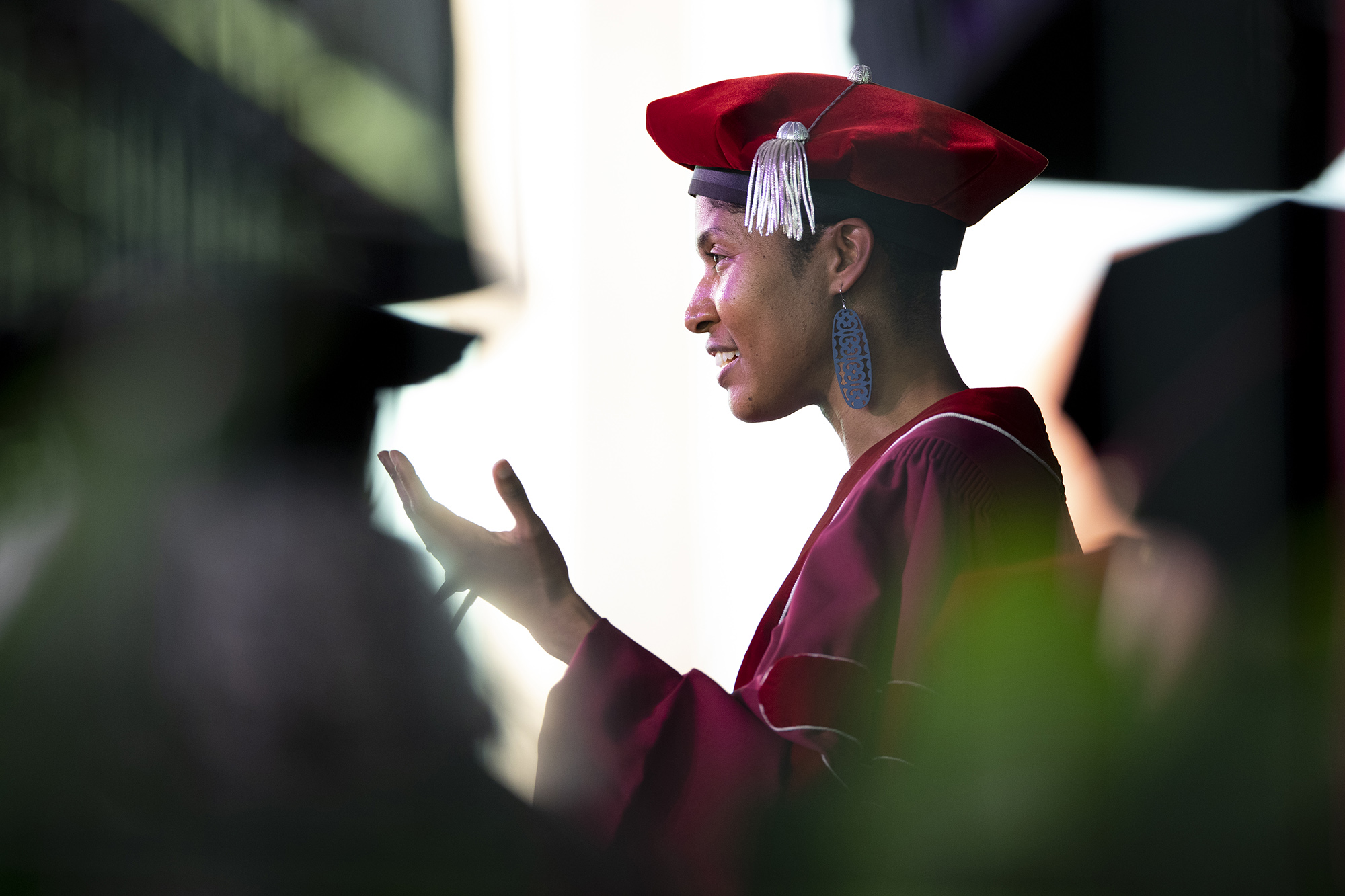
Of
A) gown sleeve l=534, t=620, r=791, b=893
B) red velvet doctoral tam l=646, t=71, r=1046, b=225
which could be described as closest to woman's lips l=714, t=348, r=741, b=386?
red velvet doctoral tam l=646, t=71, r=1046, b=225

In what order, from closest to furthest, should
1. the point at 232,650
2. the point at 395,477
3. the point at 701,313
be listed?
the point at 395,477
the point at 701,313
the point at 232,650

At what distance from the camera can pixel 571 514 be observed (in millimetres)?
1504

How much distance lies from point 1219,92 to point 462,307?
41.2 inches

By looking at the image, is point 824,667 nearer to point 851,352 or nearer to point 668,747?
point 668,747

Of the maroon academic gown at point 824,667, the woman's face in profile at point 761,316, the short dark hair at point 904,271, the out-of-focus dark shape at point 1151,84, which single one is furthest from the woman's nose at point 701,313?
the out-of-focus dark shape at point 1151,84

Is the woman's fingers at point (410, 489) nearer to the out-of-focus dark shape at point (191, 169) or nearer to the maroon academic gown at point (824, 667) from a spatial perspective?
the maroon academic gown at point (824, 667)

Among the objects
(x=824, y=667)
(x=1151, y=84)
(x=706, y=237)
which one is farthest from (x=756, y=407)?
(x=1151, y=84)

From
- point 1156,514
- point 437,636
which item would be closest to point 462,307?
point 437,636

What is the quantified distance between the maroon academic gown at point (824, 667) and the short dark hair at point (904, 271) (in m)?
0.11

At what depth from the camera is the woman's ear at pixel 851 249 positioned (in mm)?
1320

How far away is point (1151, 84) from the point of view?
4.85ft

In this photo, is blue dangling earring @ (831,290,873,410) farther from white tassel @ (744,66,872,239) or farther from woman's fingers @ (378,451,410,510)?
woman's fingers @ (378,451,410,510)

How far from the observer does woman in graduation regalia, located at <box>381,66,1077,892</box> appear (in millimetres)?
1257

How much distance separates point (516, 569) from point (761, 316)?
42cm
